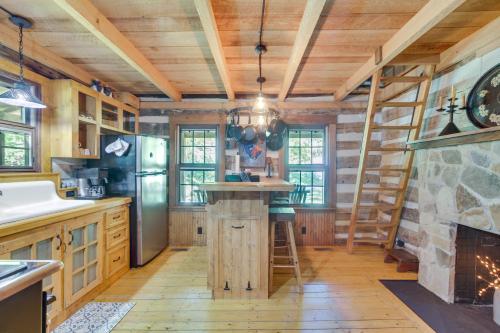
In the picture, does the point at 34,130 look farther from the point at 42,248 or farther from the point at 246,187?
the point at 246,187

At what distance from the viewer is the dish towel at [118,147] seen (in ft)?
9.47

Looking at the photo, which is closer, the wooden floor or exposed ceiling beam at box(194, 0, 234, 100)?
exposed ceiling beam at box(194, 0, 234, 100)

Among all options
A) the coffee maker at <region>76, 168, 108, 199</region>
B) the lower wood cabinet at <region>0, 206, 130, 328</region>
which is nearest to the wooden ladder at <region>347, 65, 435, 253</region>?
the lower wood cabinet at <region>0, 206, 130, 328</region>

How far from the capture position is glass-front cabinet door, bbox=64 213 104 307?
2002 mm

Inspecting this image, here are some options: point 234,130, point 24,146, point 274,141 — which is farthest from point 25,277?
point 274,141

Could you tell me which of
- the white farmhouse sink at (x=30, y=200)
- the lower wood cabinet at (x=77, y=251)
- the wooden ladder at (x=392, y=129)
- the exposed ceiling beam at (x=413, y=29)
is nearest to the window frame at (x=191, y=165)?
the lower wood cabinet at (x=77, y=251)

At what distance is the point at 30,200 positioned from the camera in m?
2.14

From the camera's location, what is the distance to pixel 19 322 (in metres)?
0.80

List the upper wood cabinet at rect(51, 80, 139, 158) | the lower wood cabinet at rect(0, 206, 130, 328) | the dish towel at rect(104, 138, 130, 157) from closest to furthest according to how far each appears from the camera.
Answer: the lower wood cabinet at rect(0, 206, 130, 328), the upper wood cabinet at rect(51, 80, 139, 158), the dish towel at rect(104, 138, 130, 157)

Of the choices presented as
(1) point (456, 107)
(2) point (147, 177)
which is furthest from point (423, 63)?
(2) point (147, 177)

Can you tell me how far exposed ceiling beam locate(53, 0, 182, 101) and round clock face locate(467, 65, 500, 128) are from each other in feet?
10.2

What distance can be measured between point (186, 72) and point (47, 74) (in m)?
1.40

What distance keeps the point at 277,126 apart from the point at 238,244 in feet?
6.30

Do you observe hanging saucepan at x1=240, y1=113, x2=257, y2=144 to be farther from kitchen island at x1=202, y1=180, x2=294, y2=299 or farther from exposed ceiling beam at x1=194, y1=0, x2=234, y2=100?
kitchen island at x1=202, y1=180, x2=294, y2=299
